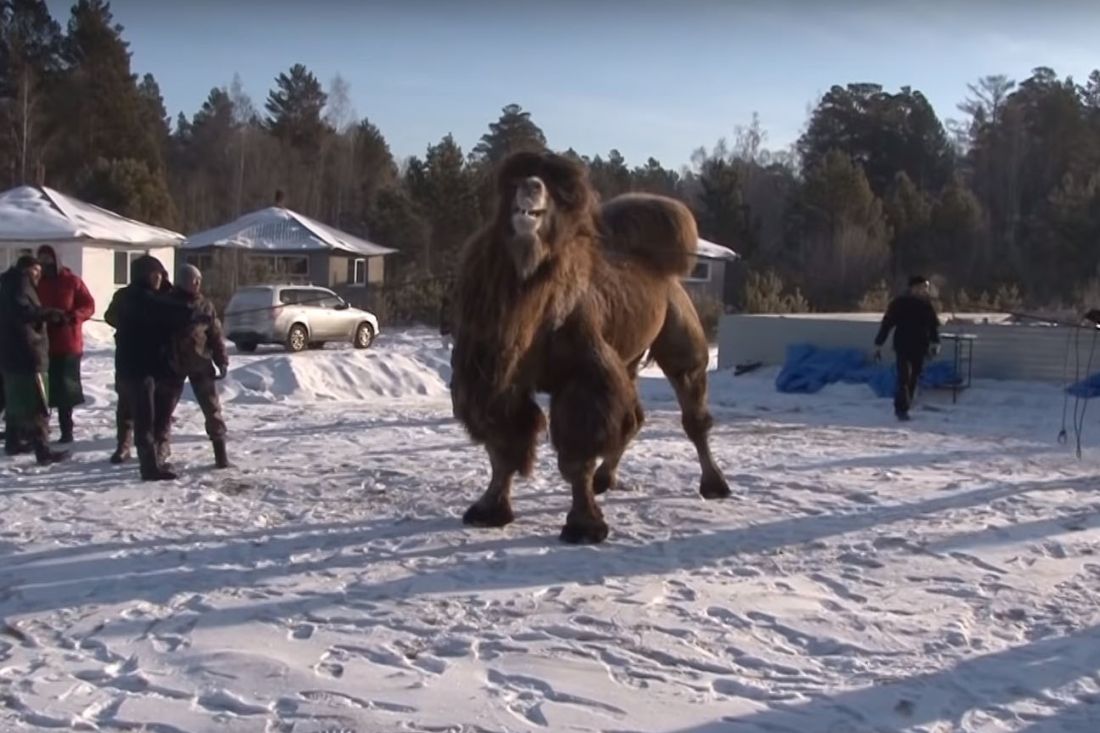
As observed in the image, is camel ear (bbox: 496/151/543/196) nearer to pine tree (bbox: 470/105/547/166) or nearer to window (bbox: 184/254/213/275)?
window (bbox: 184/254/213/275)

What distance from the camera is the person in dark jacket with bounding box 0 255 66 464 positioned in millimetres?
10320


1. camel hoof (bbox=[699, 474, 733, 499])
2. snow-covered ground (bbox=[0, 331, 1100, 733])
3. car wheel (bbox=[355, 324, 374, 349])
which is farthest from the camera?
car wheel (bbox=[355, 324, 374, 349])

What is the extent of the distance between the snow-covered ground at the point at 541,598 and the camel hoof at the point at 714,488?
15 cm

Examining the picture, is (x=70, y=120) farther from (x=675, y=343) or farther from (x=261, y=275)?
(x=675, y=343)

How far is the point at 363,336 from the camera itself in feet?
101

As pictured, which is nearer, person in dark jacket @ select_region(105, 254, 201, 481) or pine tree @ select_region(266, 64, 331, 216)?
person in dark jacket @ select_region(105, 254, 201, 481)

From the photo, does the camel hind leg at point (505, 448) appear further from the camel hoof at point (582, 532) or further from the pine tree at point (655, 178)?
the pine tree at point (655, 178)

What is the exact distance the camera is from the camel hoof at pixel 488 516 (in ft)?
26.5

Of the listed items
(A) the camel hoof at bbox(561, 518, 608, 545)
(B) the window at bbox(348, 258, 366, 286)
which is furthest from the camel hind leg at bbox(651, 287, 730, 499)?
(B) the window at bbox(348, 258, 366, 286)

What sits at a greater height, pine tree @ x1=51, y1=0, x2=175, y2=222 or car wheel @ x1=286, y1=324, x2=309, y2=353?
pine tree @ x1=51, y1=0, x2=175, y2=222

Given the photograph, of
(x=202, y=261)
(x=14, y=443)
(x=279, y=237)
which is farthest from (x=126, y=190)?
(x=14, y=443)

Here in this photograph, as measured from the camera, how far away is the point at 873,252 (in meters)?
51.0

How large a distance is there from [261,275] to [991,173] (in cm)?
4099

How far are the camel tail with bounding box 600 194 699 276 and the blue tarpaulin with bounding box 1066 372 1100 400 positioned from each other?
967 centimetres
